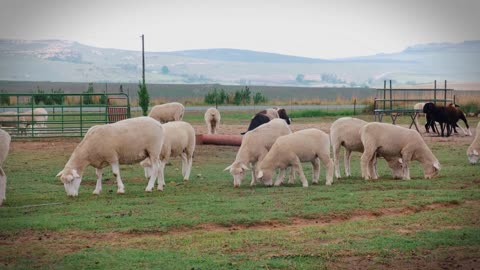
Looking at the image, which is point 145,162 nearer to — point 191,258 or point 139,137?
point 139,137

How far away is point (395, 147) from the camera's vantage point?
62.9ft

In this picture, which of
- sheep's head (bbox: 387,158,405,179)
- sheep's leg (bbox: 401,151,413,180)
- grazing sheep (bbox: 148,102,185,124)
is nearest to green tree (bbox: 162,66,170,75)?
grazing sheep (bbox: 148,102,185,124)

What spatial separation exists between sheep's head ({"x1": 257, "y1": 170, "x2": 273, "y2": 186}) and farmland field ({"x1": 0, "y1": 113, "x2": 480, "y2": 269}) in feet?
0.94

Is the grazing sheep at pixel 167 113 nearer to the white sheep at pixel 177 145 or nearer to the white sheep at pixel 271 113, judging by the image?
the white sheep at pixel 271 113

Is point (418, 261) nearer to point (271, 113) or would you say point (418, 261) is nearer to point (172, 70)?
point (271, 113)

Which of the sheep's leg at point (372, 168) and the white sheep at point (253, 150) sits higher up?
the white sheep at point (253, 150)

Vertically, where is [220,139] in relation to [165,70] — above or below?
below

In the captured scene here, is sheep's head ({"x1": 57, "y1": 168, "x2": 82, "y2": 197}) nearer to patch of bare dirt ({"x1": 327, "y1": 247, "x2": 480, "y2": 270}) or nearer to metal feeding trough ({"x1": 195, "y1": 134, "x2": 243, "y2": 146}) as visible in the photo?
patch of bare dirt ({"x1": 327, "y1": 247, "x2": 480, "y2": 270})

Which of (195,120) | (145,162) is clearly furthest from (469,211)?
(195,120)

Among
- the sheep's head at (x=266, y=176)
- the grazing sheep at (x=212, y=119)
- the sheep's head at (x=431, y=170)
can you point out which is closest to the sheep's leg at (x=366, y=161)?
the sheep's head at (x=431, y=170)

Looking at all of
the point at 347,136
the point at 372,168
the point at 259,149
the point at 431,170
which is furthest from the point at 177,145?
the point at 431,170

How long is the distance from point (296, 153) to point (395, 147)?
2.66 meters

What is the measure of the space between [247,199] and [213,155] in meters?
11.2

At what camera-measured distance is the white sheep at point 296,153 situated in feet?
59.0
